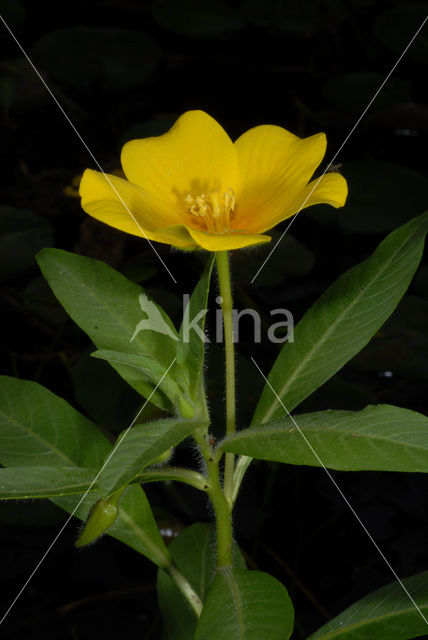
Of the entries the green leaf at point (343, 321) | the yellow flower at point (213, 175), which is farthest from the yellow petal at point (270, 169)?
the green leaf at point (343, 321)

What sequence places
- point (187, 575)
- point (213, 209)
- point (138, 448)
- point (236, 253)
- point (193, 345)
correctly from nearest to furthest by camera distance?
point (138, 448), point (193, 345), point (213, 209), point (187, 575), point (236, 253)

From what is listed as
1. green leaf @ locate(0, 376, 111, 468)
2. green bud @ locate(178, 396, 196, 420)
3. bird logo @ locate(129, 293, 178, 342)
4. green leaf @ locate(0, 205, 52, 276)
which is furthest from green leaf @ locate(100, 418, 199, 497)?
green leaf @ locate(0, 205, 52, 276)

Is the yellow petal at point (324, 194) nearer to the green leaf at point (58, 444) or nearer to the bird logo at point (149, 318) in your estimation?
the bird logo at point (149, 318)

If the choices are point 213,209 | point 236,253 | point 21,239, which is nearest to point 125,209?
point 213,209

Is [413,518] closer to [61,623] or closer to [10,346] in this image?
[61,623]

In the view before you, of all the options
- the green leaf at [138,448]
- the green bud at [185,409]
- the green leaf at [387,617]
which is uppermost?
the green bud at [185,409]

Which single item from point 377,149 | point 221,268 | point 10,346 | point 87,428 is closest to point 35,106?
point 10,346

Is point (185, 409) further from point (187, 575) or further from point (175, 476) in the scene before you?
point (187, 575)
